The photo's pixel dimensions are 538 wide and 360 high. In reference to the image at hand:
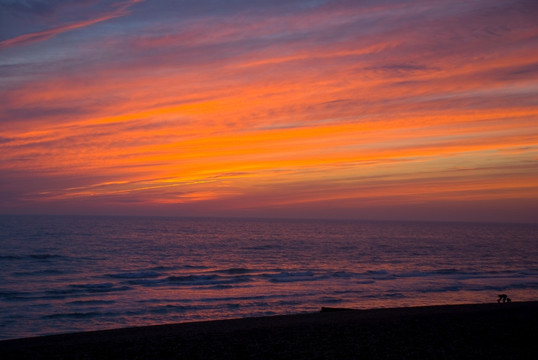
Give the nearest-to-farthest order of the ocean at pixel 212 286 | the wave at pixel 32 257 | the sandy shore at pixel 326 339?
the sandy shore at pixel 326 339
the ocean at pixel 212 286
the wave at pixel 32 257

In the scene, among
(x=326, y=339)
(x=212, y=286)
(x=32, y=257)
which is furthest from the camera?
(x=32, y=257)

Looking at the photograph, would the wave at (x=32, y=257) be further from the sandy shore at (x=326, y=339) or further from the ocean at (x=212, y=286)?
the sandy shore at (x=326, y=339)

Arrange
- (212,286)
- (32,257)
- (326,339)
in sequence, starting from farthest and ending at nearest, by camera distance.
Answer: (32,257) < (212,286) < (326,339)

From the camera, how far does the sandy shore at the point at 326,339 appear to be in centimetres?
891

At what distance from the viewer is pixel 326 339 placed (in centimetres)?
1009

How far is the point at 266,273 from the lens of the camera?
33531 mm

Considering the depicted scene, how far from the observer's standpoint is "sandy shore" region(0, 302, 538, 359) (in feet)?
29.2

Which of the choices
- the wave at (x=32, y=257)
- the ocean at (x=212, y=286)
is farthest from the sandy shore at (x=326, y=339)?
the wave at (x=32, y=257)

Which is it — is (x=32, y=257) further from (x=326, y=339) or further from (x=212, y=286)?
(x=326, y=339)

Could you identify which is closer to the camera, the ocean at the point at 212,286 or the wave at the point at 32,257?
the ocean at the point at 212,286

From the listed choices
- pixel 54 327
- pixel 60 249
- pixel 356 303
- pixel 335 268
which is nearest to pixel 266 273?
pixel 335 268

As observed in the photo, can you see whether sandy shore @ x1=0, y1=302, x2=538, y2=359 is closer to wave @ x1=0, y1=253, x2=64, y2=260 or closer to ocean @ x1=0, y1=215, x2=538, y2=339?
ocean @ x1=0, y1=215, x2=538, y2=339

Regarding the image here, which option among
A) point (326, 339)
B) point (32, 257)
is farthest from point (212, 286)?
point (32, 257)

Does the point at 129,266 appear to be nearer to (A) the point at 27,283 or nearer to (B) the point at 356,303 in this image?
(A) the point at 27,283
